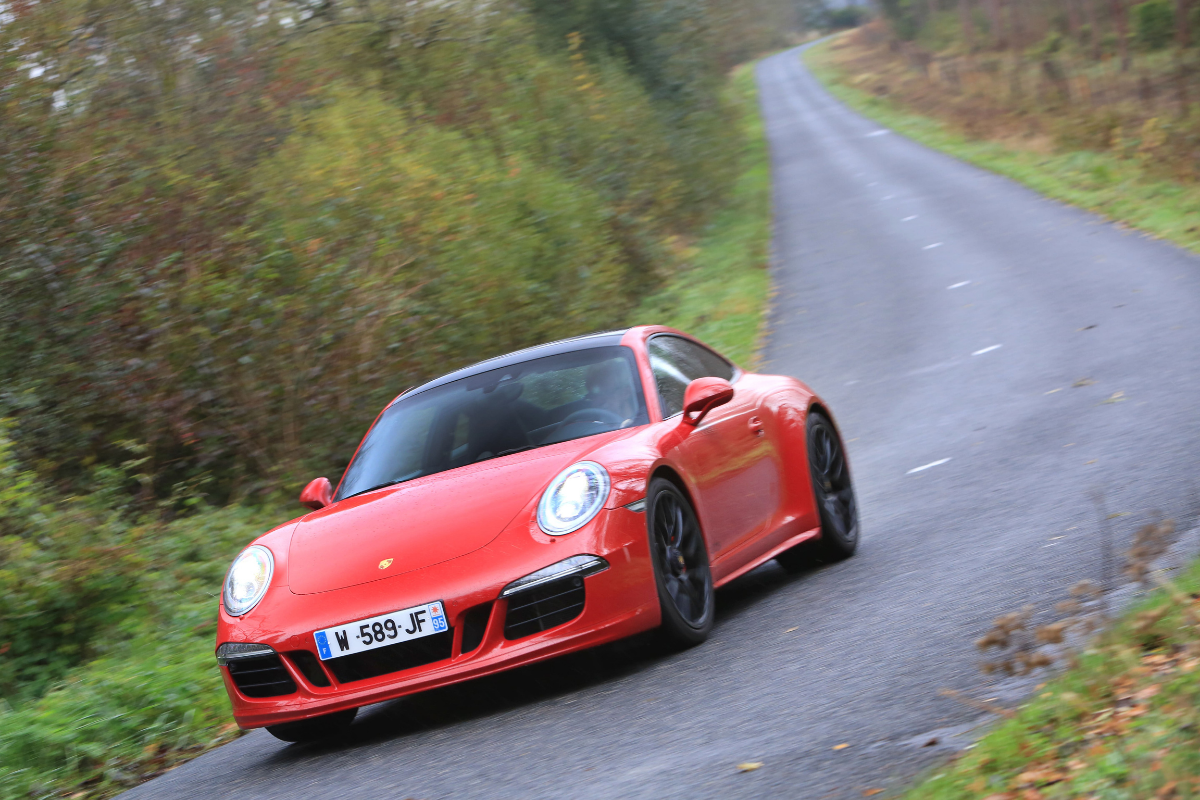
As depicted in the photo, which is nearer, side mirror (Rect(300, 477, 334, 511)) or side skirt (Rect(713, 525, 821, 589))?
side skirt (Rect(713, 525, 821, 589))

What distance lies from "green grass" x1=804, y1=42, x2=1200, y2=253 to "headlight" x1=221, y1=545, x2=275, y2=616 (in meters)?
15.9

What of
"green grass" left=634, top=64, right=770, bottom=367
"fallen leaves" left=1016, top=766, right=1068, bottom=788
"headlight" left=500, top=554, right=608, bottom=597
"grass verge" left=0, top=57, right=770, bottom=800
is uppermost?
"headlight" left=500, top=554, right=608, bottom=597

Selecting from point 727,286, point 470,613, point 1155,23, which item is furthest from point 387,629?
point 1155,23

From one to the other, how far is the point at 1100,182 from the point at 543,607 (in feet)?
79.7

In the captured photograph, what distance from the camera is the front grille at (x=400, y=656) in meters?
5.02

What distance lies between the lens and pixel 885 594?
20.3ft

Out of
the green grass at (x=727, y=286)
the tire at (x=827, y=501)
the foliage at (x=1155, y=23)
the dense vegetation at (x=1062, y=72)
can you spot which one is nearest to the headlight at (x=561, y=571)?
the tire at (x=827, y=501)

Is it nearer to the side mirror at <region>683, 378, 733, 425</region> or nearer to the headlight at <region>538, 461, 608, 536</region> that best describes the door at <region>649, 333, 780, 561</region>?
the side mirror at <region>683, 378, 733, 425</region>

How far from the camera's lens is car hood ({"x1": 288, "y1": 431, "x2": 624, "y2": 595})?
17.1ft

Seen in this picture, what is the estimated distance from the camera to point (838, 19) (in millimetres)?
145000

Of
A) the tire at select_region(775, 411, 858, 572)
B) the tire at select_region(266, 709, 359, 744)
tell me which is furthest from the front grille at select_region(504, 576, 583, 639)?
the tire at select_region(775, 411, 858, 572)

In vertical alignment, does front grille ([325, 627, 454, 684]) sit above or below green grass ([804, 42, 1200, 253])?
above

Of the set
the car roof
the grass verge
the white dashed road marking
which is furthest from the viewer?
the white dashed road marking

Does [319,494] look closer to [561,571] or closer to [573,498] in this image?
[573,498]
